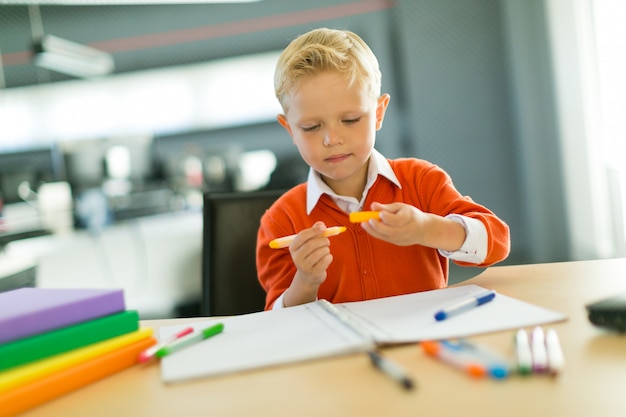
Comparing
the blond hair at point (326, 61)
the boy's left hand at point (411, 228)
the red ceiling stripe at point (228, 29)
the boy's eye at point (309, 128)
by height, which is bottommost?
the boy's left hand at point (411, 228)

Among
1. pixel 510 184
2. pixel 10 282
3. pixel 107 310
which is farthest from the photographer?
pixel 510 184

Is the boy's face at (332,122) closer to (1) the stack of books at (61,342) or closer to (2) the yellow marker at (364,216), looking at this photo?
(2) the yellow marker at (364,216)

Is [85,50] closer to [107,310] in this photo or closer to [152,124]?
[152,124]

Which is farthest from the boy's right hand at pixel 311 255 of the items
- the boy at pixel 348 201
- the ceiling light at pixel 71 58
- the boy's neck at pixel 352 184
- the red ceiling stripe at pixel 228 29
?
the red ceiling stripe at pixel 228 29

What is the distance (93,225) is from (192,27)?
113 inches

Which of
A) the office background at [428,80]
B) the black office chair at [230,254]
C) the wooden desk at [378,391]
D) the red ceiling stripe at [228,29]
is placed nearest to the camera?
the wooden desk at [378,391]

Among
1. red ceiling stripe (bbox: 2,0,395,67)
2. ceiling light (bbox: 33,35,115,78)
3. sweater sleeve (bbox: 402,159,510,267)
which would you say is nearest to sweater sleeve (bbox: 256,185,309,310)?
sweater sleeve (bbox: 402,159,510,267)

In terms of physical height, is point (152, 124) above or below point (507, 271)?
above

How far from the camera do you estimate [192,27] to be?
5.12 meters

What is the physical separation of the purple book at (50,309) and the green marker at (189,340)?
0.09 metres

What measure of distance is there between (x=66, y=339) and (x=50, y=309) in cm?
4

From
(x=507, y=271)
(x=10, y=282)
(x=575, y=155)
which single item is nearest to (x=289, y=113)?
(x=507, y=271)

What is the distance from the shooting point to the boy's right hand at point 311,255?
0.79 m

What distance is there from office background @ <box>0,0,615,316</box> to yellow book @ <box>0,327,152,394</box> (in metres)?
2.57
